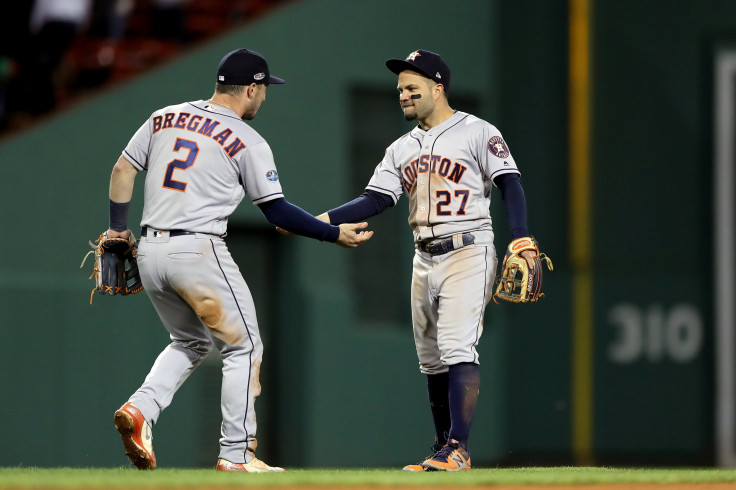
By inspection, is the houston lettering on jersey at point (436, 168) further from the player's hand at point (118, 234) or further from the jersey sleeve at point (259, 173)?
the player's hand at point (118, 234)

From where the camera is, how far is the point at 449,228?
19.3ft

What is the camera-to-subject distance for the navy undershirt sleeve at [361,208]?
20.4 feet

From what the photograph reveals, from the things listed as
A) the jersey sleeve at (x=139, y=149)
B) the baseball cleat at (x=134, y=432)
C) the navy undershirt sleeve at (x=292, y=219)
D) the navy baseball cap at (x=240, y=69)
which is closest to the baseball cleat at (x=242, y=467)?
the baseball cleat at (x=134, y=432)

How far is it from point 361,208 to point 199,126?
1.13 metres

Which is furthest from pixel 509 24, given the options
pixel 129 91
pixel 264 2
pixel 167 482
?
pixel 167 482

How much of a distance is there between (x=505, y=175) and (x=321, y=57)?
552 cm

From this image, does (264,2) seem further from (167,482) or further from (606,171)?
(167,482)

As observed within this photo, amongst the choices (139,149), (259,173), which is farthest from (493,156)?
(139,149)

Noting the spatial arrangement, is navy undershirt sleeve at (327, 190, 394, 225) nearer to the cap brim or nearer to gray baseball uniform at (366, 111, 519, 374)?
gray baseball uniform at (366, 111, 519, 374)

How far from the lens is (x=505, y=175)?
19.3 feet

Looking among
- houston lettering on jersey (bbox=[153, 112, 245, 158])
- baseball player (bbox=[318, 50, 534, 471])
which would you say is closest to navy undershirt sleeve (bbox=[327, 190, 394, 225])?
baseball player (bbox=[318, 50, 534, 471])

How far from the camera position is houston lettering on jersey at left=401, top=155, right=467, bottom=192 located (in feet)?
19.4

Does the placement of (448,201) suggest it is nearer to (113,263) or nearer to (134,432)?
(113,263)

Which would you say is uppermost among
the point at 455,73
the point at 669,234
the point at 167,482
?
the point at 455,73
